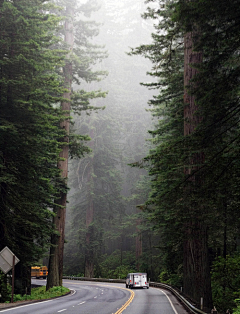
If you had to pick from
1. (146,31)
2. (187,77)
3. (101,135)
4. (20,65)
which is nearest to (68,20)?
(20,65)

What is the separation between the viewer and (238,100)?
334 inches

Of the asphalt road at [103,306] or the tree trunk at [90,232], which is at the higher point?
the tree trunk at [90,232]

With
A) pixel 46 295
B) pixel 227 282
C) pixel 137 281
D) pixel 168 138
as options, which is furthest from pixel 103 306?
pixel 137 281

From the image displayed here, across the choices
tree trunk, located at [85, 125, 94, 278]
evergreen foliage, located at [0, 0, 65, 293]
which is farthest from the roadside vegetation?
tree trunk, located at [85, 125, 94, 278]

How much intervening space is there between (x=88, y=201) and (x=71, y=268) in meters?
10.3

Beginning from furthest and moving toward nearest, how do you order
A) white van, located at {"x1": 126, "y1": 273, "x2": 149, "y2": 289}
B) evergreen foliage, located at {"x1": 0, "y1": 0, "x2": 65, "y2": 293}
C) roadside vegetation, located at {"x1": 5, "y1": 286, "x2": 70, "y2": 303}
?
white van, located at {"x1": 126, "y1": 273, "x2": 149, "y2": 289}
roadside vegetation, located at {"x1": 5, "y1": 286, "x2": 70, "y2": 303}
evergreen foliage, located at {"x1": 0, "y1": 0, "x2": 65, "y2": 293}

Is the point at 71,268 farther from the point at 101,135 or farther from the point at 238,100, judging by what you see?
the point at 238,100

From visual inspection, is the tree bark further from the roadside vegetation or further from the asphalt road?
the asphalt road

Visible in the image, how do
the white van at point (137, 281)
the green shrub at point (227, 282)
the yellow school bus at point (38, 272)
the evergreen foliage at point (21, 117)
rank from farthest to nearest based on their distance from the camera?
1. the yellow school bus at point (38, 272)
2. the white van at point (137, 281)
3. the green shrub at point (227, 282)
4. the evergreen foliage at point (21, 117)

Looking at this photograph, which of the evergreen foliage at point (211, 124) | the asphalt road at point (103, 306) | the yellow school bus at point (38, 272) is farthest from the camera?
the yellow school bus at point (38, 272)

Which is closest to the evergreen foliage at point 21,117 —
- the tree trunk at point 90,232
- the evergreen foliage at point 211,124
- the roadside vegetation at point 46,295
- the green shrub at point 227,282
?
the roadside vegetation at point 46,295

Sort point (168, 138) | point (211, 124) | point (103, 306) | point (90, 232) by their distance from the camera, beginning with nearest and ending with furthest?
point (211, 124), point (103, 306), point (168, 138), point (90, 232)

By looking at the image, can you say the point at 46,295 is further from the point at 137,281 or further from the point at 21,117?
the point at 21,117

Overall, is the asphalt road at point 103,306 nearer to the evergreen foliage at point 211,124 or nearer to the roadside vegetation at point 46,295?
the roadside vegetation at point 46,295
